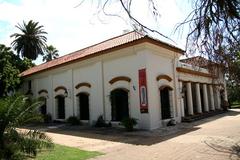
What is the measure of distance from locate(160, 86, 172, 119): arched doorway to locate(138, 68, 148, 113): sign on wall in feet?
6.18

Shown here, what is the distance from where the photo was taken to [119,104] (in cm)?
2122

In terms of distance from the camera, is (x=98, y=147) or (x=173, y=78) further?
(x=173, y=78)

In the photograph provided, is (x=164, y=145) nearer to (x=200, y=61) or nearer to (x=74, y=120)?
(x=200, y=61)

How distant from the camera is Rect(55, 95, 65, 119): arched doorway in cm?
2715

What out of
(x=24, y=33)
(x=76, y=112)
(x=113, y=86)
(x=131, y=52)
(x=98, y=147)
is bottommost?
(x=98, y=147)

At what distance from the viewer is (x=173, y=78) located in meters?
22.9

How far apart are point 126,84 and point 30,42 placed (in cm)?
3454

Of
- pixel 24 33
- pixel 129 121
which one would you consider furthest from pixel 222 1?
pixel 24 33

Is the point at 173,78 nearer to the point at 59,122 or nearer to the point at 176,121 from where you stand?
the point at 176,121

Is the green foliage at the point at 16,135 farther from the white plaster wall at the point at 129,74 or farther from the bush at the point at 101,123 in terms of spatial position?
the bush at the point at 101,123

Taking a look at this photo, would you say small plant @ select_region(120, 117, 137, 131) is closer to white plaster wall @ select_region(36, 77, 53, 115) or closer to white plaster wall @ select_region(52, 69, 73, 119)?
white plaster wall @ select_region(52, 69, 73, 119)

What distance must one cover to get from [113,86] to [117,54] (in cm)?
214

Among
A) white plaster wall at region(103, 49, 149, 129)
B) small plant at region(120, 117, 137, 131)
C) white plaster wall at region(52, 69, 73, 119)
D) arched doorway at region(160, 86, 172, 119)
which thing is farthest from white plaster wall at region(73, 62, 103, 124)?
arched doorway at region(160, 86, 172, 119)

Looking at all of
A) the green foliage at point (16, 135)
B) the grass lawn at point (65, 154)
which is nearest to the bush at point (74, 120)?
the grass lawn at point (65, 154)
